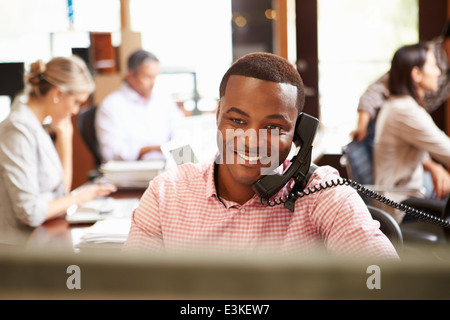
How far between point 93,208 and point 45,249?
126 centimetres

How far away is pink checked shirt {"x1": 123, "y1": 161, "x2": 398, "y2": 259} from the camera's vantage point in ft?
2.24

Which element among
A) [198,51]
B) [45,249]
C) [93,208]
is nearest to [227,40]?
[198,51]

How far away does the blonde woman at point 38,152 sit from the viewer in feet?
4.27

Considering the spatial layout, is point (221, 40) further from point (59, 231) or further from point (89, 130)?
point (59, 231)

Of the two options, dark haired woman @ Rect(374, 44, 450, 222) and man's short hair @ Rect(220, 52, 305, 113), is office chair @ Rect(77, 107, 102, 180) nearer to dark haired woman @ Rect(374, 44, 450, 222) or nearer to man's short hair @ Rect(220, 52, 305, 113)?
dark haired woman @ Rect(374, 44, 450, 222)

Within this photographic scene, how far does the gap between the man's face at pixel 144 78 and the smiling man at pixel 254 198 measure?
207cm

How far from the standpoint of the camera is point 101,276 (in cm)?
30

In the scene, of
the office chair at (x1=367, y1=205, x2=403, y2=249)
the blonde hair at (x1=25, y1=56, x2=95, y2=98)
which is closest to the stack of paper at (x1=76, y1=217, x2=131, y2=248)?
the office chair at (x1=367, y1=205, x2=403, y2=249)

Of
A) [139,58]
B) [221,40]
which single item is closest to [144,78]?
[139,58]

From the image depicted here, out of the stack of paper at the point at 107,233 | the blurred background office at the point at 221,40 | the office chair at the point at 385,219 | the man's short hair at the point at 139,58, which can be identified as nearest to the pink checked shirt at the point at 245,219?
the stack of paper at the point at 107,233

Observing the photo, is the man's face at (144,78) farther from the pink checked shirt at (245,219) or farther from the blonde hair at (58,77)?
the pink checked shirt at (245,219)

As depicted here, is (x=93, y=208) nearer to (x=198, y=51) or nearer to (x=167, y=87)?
(x=167, y=87)

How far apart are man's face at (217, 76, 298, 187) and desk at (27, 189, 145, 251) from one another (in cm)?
24

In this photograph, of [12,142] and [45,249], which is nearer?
[45,249]
